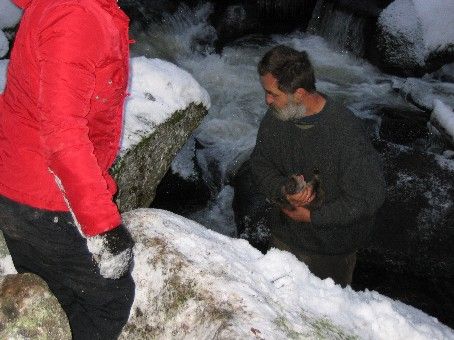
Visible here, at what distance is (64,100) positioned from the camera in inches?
73.0

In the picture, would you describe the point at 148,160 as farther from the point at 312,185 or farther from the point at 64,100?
the point at 64,100

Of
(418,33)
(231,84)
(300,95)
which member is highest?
(300,95)

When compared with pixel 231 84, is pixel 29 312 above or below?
above

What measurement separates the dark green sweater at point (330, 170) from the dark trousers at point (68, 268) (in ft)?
4.44

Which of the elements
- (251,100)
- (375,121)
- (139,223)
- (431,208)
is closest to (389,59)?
(375,121)

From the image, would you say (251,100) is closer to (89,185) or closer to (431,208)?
(431,208)

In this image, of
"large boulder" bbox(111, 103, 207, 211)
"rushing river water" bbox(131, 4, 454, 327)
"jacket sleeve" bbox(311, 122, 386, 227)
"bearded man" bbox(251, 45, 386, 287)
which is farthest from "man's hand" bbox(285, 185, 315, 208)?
"rushing river water" bbox(131, 4, 454, 327)

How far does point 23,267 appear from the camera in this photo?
2494 mm

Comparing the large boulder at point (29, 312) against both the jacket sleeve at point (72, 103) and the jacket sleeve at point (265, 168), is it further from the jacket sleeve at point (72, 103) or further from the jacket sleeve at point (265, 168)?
the jacket sleeve at point (265, 168)

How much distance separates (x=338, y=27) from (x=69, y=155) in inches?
420

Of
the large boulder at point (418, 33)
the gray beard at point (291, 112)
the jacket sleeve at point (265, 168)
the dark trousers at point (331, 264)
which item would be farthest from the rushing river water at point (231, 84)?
the gray beard at point (291, 112)

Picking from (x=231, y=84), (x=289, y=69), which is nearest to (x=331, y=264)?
(x=289, y=69)

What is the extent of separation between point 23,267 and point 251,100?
784 centimetres

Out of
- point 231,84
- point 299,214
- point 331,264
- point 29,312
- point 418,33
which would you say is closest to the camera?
point 29,312
